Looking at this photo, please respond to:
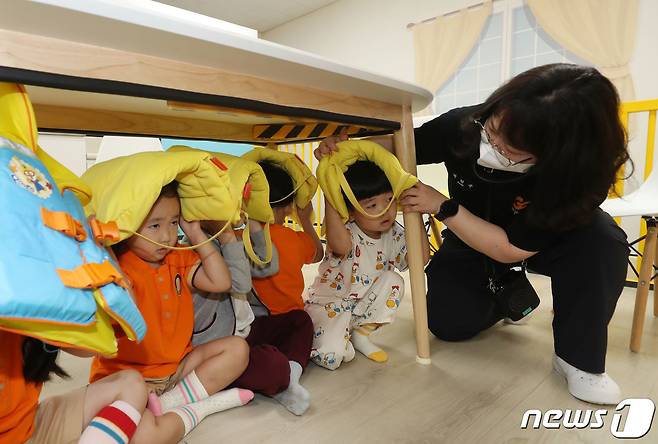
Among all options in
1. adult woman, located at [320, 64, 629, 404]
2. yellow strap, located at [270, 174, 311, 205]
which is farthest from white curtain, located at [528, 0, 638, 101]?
yellow strap, located at [270, 174, 311, 205]

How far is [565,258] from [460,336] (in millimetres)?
368

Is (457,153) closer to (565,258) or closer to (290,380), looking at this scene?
(565,258)

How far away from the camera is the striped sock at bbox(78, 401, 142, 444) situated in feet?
2.10

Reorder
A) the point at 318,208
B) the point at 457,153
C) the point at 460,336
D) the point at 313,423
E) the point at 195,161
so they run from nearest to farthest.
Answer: the point at 195,161, the point at 313,423, the point at 457,153, the point at 460,336, the point at 318,208

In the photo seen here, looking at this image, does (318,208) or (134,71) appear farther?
(318,208)

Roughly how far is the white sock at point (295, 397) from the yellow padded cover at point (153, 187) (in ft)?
1.23

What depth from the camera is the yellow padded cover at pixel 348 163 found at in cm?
100

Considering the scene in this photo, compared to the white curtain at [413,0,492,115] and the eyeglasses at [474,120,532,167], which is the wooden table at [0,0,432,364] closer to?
the eyeglasses at [474,120,532,167]

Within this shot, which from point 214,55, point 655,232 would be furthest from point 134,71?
point 655,232

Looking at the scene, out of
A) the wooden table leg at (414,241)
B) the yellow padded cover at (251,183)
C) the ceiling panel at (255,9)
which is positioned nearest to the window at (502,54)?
the ceiling panel at (255,9)

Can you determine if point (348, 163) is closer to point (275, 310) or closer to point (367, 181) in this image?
point (367, 181)

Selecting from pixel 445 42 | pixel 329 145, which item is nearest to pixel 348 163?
pixel 329 145

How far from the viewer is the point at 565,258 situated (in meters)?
1.01

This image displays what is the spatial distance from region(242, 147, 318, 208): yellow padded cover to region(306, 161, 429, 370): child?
0.22 ft
